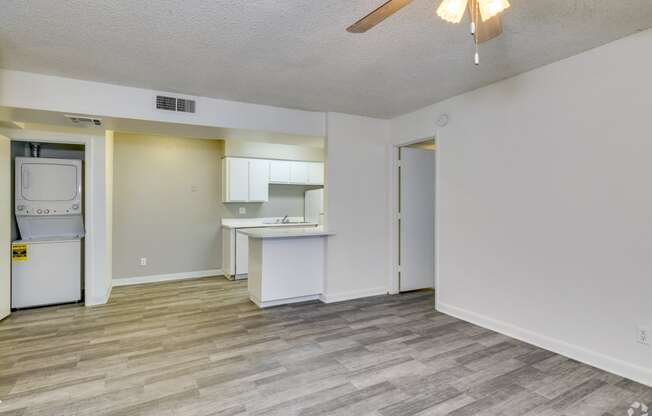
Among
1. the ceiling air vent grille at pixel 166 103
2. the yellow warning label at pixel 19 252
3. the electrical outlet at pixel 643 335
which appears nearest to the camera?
the electrical outlet at pixel 643 335

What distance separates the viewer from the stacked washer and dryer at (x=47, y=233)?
12.7 feet

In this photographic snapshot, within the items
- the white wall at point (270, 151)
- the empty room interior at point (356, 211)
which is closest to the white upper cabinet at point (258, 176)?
the white wall at point (270, 151)

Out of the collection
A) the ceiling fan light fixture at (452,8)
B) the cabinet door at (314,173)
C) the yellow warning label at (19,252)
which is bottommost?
the yellow warning label at (19,252)

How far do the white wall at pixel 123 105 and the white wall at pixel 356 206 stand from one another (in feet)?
1.92

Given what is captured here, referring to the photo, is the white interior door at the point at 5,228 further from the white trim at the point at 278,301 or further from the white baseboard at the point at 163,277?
the white trim at the point at 278,301

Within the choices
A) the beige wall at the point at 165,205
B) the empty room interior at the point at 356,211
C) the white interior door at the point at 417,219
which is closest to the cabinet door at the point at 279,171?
the beige wall at the point at 165,205

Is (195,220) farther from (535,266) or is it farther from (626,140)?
(626,140)

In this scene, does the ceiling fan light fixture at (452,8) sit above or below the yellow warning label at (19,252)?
above

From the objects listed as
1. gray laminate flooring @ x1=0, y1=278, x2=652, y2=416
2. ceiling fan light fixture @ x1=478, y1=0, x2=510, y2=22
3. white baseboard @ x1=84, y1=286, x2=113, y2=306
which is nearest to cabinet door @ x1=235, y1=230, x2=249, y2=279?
gray laminate flooring @ x1=0, y1=278, x2=652, y2=416

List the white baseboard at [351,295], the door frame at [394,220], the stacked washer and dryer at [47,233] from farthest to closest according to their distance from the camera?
the door frame at [394,220]
the white baseboard at [351,295]
the stacked washer and dryer at [47,233]

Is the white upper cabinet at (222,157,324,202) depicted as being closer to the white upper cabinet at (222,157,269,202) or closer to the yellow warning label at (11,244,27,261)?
the white upper cabinet at (222,157,269,202)

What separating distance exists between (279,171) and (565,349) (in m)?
4.76

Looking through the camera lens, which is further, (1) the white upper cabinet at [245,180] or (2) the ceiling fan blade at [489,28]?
(1) the white upper cabinet at [245,180]

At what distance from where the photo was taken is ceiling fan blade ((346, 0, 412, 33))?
1447 mm
